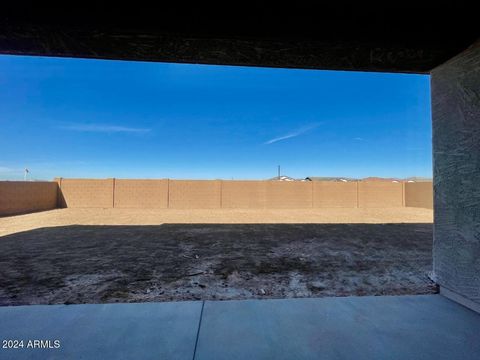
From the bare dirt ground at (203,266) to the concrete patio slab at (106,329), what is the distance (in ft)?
1.05

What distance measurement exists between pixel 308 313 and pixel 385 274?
196 centimetres

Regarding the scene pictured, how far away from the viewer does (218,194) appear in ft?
50.1

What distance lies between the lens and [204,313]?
233 cm

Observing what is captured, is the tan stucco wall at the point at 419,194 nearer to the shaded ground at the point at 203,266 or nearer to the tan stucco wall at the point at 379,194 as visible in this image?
the tan stucco wall at the point at 379,194

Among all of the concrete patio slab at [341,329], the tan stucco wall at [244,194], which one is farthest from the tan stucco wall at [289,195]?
the concrete patio slab at [341,329]

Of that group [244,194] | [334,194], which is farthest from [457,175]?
[334,194]

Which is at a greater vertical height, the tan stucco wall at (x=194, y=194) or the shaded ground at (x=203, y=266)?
the tan stucco wall at (x=194, y=194)

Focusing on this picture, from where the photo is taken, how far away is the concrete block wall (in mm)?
11248

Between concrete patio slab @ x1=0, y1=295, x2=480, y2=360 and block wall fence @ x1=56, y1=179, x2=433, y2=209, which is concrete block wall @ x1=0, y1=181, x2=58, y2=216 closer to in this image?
block wall fence @ x1=56, y1=179, x2=433, y2=209

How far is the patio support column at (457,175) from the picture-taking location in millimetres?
2295

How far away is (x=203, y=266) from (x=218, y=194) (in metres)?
11.3

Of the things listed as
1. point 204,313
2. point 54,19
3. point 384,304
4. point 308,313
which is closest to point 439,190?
point 384,304

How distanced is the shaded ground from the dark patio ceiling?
2.64 meters

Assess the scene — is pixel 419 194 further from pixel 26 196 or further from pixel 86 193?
pixel 26 196
